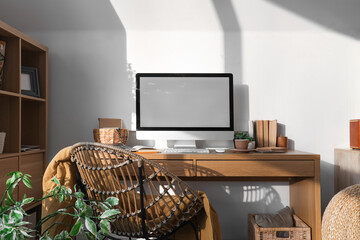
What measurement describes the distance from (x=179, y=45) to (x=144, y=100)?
59 centimetres

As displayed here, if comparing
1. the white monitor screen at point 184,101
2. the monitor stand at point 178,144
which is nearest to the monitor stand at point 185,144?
the monitor stand at point 178,144

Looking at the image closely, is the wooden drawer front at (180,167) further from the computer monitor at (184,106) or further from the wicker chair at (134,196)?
the wicker chair at (134,196)

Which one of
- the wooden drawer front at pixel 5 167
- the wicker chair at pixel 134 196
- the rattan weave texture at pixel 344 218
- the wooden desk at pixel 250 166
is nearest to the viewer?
the rattan weave texture at pixel 344 218

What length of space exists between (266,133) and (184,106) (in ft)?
2.28

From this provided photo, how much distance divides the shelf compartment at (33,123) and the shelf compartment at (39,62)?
107 millimetres

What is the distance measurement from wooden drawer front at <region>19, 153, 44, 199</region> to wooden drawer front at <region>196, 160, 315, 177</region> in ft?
3.89

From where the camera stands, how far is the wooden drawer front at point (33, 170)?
2.19m

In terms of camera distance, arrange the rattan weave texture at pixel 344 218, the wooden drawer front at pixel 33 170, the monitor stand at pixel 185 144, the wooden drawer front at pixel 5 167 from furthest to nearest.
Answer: the monitor stand at pixel 185 144 → the wooden drawer front at pixel 33 170 → the wooden drawer front at pixel 5 167 → the rattan weave texture at pixel 344 218

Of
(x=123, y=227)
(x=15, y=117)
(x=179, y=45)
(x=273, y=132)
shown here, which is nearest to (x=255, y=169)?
(x=273, y=132)

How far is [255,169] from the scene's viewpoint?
2.07 meters

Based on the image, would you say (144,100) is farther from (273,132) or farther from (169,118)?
(273,132)

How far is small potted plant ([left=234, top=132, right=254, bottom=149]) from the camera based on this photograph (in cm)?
232

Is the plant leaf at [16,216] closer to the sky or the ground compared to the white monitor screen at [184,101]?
closer to the ground

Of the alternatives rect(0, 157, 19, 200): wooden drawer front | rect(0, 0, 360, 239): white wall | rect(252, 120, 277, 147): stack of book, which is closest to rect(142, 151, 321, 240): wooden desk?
rect(252, 120, 277, 147): stack of book
